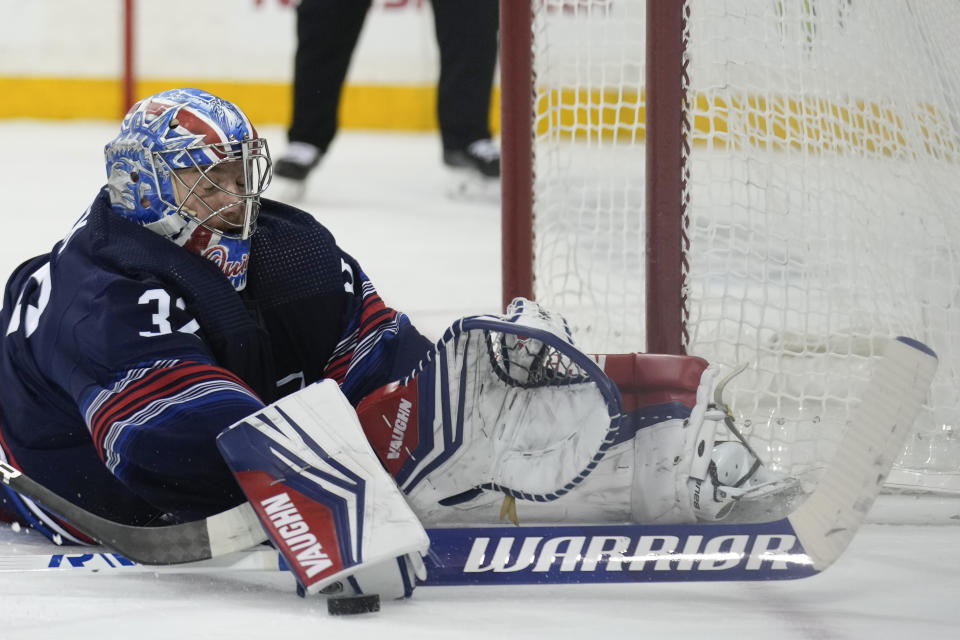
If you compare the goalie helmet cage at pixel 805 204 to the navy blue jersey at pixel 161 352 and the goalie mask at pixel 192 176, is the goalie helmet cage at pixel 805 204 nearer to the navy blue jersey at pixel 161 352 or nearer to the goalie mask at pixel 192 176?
the navy blue jersey at pixel 161 352

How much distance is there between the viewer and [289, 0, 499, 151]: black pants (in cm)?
449

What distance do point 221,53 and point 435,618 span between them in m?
5.54

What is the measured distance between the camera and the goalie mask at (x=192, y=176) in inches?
68.9

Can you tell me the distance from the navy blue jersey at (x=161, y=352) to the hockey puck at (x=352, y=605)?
0.71 feet

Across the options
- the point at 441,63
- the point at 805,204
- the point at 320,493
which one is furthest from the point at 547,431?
the point at 441,63

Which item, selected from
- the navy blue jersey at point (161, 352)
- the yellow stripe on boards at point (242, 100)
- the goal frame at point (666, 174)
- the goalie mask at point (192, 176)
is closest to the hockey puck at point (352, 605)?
the navy blue jersey at point (161, 352)

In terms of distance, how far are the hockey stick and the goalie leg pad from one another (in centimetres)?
9

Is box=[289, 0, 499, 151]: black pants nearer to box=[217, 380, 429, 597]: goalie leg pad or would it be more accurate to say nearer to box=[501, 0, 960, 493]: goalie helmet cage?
box=[501, 0, 960, 493]: goalie helmet cage

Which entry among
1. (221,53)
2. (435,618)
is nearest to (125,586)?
(435,618)

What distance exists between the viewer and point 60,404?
1735 mm

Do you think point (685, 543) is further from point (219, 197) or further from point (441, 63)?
point (441, 63)

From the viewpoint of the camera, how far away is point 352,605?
145 centimetres

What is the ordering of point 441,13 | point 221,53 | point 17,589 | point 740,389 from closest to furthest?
point 17,589 → point 740,389 → point 441,13 → point 221,53

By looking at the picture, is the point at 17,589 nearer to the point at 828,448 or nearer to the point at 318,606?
the point at 318,606
